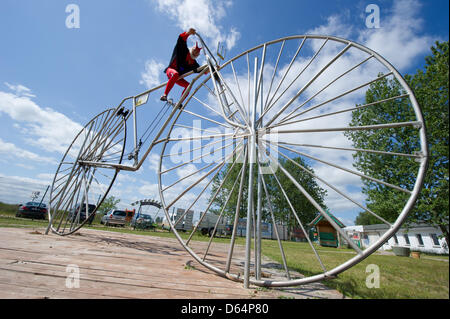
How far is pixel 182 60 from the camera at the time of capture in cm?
423

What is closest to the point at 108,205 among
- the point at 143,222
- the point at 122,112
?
the point at 143,222

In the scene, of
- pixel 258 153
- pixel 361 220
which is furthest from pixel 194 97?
pixel 361 220

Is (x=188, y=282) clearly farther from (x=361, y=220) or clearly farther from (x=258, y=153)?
(x=361, y=220)

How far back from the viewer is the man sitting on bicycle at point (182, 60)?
4.13m

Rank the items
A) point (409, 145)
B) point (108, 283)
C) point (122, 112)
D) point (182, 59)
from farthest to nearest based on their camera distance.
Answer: point (409, 145)
point (122, 112)
point (182, 59)
point (108, 283)

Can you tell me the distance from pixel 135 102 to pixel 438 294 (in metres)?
7.64

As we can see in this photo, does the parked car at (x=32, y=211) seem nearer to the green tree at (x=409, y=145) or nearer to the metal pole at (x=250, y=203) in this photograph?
the metal pole at (x=250, y=203)

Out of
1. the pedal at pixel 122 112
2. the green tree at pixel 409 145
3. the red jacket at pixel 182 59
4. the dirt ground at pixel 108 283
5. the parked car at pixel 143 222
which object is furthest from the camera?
the parked car at pixel 143 222

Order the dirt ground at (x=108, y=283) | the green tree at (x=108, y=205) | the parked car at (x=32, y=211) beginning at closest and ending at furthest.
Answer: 1. the dirt ground at (x=108, y=283)
2. the parked car at (x=32, y=211)
3. the green tree at (x=108, y=205)

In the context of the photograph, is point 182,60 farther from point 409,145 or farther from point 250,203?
point 409,145

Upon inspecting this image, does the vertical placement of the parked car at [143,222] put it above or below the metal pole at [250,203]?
below

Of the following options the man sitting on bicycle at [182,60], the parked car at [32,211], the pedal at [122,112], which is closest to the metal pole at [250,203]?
the man sitting on bicycle at [182,60]
